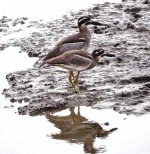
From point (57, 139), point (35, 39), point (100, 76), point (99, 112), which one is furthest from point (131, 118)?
point (35, 39)

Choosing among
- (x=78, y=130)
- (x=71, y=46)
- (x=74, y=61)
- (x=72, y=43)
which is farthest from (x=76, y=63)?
(x=78, y=130)

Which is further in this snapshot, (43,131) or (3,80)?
(3,80)

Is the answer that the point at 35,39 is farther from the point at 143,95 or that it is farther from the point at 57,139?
the point at 57,139

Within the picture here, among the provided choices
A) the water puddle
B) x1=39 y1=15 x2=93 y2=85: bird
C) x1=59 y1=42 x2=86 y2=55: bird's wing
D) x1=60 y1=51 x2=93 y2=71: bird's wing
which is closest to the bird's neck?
x1=39 y1=15 x2=93 y2=85: bird

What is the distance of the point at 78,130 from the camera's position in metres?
8.82

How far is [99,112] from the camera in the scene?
931cm

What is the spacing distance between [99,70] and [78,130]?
2701 millimetres

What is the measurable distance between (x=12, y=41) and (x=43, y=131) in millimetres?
5676

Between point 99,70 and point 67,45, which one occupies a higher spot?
point 67,45

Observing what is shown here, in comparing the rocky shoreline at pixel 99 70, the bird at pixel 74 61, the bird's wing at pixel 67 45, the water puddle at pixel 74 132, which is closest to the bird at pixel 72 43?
the bird's wing at pixel 67 45

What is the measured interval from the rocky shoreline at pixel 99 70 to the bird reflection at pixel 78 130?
40 cm

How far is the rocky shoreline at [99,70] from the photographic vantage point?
974cm

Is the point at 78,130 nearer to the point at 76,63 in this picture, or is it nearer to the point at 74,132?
the point at 74,132

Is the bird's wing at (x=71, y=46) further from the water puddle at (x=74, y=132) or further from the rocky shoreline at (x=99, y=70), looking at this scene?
the water puddle at (x=74, y=132)
